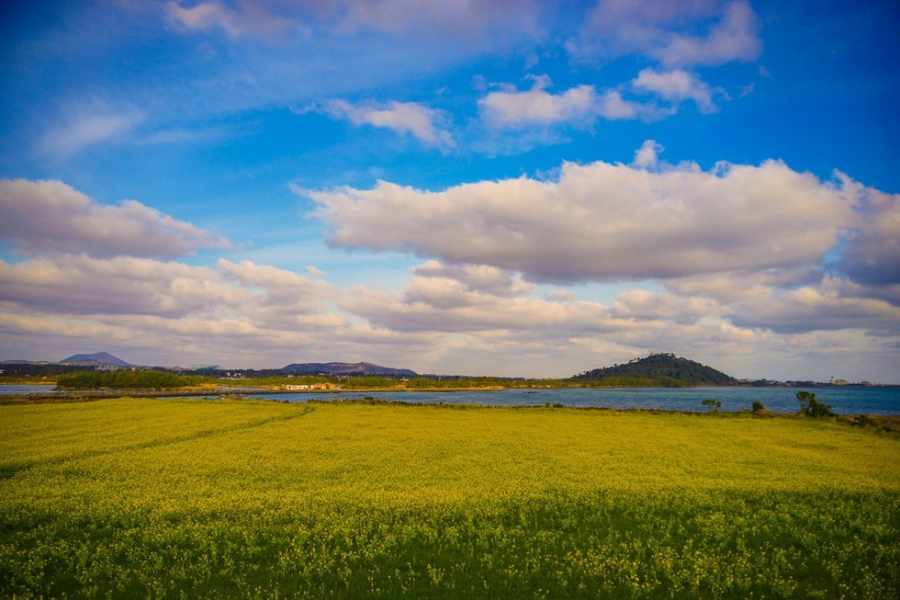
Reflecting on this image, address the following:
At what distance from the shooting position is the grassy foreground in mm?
12406

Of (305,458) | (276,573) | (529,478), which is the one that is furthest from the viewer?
(305,458)

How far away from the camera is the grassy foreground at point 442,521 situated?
12.4 metres

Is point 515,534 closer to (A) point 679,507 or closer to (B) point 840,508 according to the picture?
(A) point 679,507

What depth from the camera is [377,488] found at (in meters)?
23.0

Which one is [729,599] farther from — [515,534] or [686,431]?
[686,431]

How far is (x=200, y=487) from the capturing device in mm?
23031

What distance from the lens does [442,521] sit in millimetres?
17672

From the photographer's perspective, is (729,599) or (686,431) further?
(686,431)

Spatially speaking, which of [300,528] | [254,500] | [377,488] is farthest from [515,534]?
[254,500]

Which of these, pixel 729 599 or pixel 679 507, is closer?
pixel 729 599

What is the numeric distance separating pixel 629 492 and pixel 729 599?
10.9 meters

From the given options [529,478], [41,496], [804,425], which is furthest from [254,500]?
[804,425]

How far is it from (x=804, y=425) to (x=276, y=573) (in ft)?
233

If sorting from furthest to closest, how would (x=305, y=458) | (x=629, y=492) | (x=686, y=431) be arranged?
(x=686, y=431)
(x=305, y=458)
(x=629, y=492)
